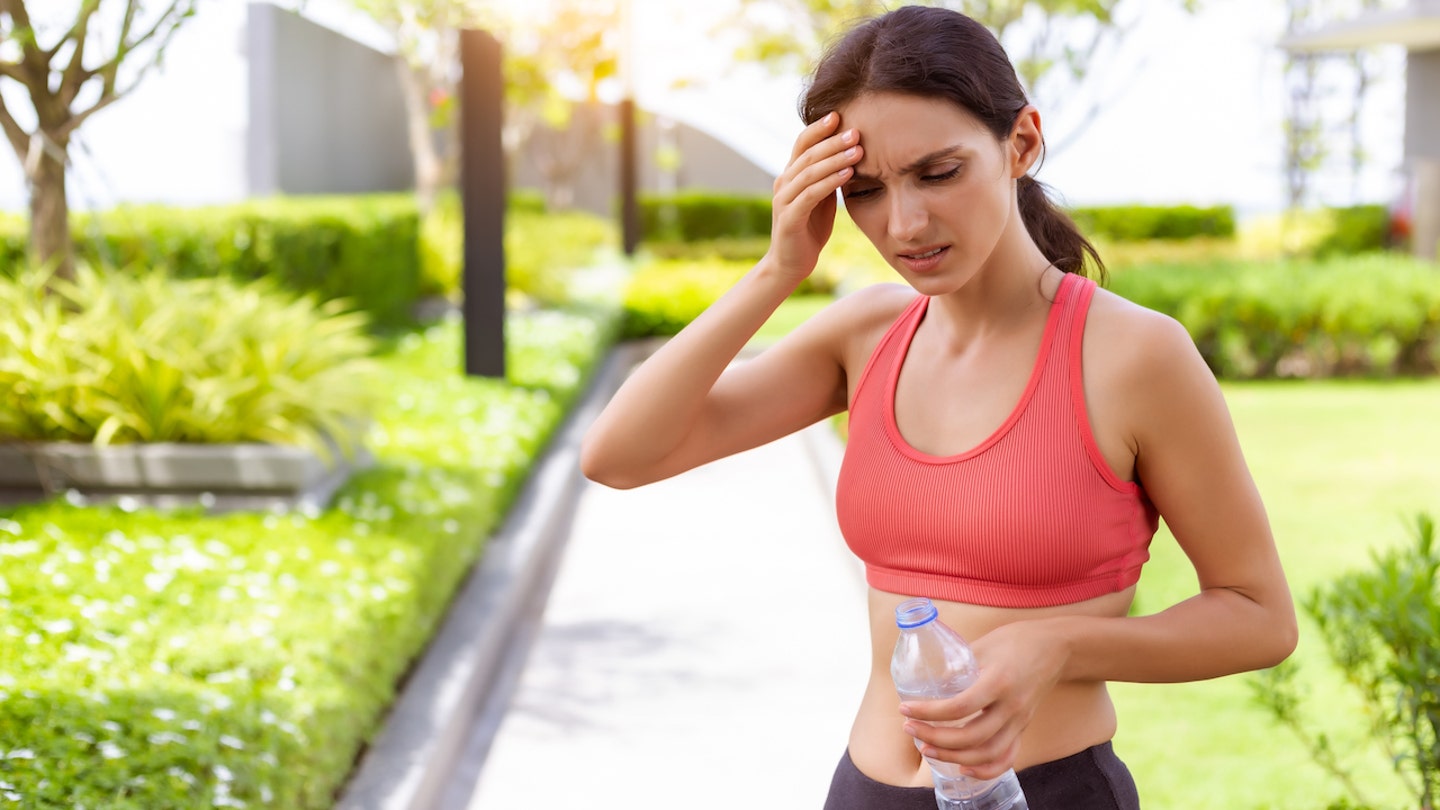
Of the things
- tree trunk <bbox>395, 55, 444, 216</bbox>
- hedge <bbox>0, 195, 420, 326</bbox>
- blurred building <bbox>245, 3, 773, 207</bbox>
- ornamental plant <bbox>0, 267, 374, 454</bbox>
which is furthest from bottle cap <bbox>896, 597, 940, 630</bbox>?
tree trunk <bbox>395, 55, 444, 216</bbox>

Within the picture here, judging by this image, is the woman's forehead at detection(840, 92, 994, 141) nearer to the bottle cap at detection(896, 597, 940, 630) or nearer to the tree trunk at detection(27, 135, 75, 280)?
the bottle cap at detection(896, 597, 940, 630)

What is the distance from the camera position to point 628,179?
2233 cm

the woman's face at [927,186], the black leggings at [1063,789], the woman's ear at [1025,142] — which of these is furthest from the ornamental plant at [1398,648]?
the woman's face at [927,186]

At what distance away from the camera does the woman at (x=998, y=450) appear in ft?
5.27

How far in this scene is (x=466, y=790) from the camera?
471 centimetres

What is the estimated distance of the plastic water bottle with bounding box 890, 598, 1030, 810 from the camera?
161 centimetres

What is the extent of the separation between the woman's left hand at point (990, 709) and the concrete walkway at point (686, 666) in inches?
128

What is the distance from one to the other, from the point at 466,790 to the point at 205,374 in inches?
108

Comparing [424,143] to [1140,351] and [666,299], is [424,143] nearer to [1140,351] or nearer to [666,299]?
[666,299]

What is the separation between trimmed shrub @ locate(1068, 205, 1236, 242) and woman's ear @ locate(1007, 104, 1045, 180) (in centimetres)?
2669

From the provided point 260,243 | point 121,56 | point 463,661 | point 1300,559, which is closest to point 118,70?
point 121,56

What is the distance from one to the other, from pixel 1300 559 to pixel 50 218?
20.4 feet

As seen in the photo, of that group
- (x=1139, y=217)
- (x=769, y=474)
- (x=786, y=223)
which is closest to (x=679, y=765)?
(x=786, y=223)

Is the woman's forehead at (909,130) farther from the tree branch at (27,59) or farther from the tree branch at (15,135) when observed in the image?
the tree branch at (15,135)
